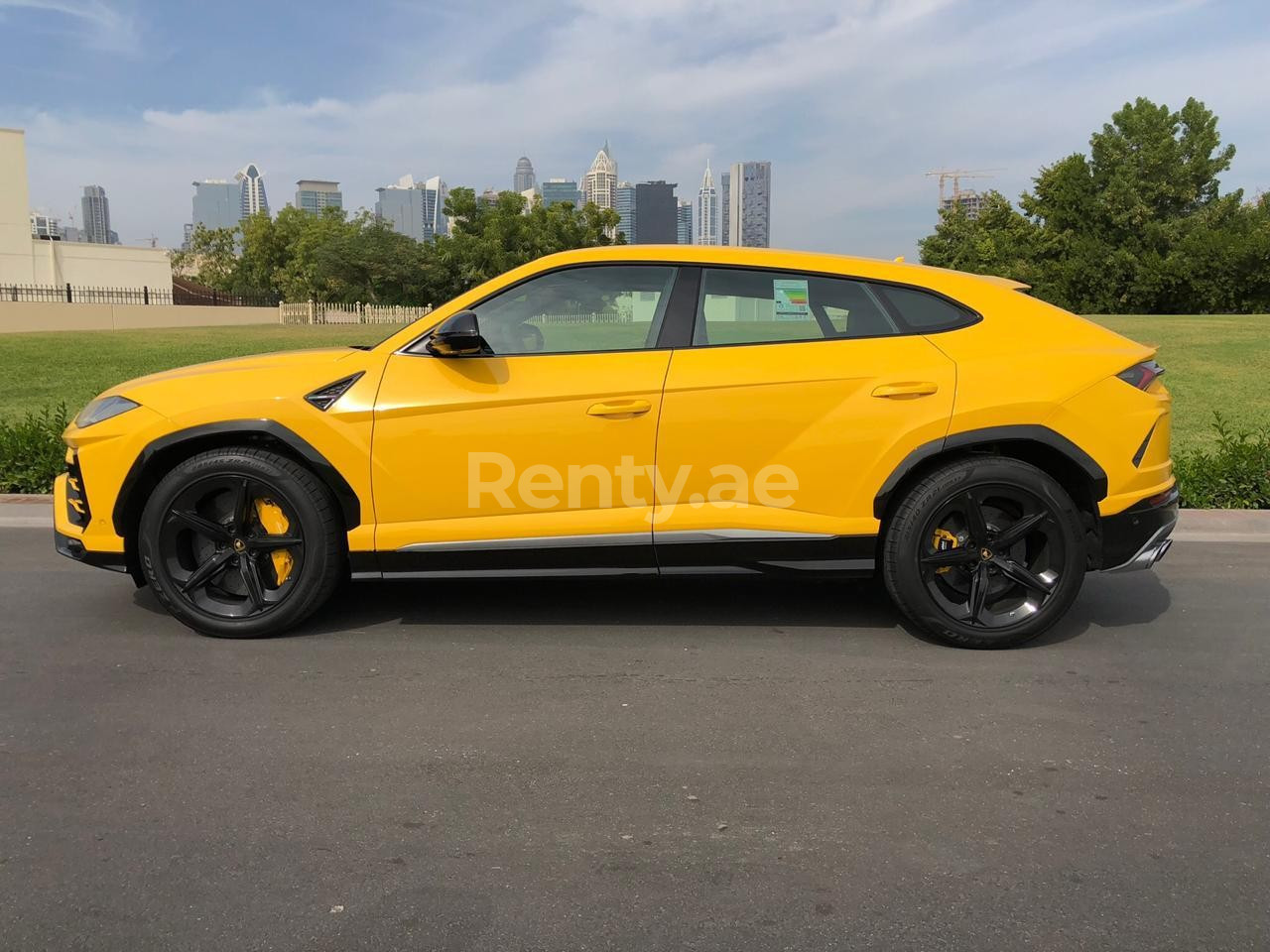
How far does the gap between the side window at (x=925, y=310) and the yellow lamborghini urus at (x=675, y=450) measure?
0.04ft

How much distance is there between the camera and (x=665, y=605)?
5.30 meters

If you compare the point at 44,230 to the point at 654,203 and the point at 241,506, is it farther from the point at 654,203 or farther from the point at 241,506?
the point at 654,203

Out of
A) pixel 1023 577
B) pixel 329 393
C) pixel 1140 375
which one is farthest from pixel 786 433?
pixel 329 393

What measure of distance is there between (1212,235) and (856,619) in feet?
171

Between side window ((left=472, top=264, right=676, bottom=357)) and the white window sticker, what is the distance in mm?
467

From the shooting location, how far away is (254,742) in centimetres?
362

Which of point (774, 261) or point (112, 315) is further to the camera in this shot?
point (112, 315)

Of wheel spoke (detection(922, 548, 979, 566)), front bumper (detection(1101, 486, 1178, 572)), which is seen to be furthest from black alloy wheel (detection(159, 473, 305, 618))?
front bumper (detection(1101, 486, 1178, 572))

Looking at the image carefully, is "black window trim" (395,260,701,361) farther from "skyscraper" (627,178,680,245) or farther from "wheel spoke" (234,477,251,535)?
"skyscraper" (627,178,680,245)

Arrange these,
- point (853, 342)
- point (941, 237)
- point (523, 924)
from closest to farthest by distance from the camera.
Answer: point (523, 924)
point (853, 342)
point (941, 237)

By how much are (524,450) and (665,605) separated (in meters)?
1.31

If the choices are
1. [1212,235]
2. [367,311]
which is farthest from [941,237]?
[367,311]

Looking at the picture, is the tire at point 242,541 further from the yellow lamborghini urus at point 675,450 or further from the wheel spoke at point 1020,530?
the wheel spoke at point 1020,530

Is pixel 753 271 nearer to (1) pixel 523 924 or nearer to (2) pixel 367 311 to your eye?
(1) pixel 523 924
